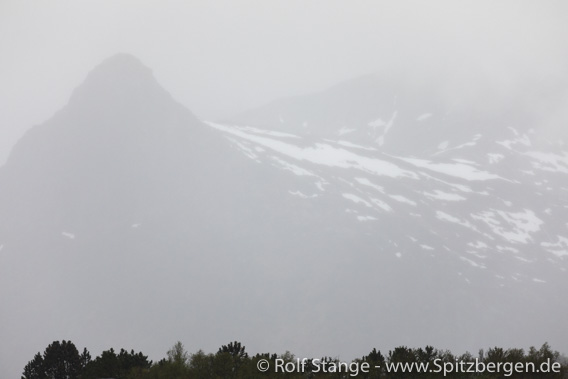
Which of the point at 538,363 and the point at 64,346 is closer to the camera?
the point at 538,363

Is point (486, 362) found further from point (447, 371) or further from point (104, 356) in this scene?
point (104, 356)

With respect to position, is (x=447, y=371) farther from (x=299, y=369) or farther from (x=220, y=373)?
(x=220, y=373)

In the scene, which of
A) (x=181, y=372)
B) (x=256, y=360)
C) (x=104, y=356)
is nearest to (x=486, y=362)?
(x=256, y=360)

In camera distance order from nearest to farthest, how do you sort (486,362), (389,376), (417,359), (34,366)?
(389,376) → (486,362) → (417,359) → (34,366)

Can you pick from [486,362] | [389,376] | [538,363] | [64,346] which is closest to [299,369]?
[389,376]

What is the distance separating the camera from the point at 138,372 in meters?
56.9

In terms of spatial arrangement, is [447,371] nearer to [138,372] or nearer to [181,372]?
[181,372]

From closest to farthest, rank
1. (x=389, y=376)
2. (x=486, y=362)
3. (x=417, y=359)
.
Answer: (x=389, y=376) < (x=486, y=362) < (x=417, y=359)

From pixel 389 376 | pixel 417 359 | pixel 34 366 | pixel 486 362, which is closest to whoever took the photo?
pixel 389 376

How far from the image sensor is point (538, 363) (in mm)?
56375

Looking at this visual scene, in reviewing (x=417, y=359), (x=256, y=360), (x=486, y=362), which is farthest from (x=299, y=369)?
(x=486, y=362)

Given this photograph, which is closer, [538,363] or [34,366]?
[538,363]

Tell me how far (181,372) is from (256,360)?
261 inches

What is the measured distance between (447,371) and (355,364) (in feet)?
26.9
